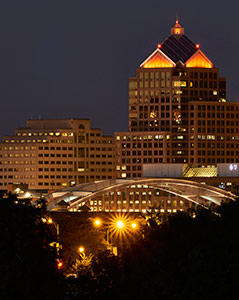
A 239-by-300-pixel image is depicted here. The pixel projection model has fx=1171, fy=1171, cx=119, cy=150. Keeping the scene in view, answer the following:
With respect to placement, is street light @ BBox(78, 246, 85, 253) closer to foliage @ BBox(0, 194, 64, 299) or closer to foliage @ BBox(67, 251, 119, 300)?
foliage @ BBox(67, 251, 119, 300)

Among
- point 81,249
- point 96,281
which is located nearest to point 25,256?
point 96,281

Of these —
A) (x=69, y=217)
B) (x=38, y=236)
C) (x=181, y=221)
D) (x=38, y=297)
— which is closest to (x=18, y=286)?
(x=38, y=297)

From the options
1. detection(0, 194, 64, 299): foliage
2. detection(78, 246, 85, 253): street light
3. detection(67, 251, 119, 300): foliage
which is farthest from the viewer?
detection(78, 246, 85, 253): street light

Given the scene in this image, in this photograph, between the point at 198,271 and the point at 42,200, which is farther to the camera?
the point at 42,200

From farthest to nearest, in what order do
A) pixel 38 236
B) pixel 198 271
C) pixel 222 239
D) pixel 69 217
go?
pixel 69 217, pixel 38 236, pixel 222 239, pixel 198 271

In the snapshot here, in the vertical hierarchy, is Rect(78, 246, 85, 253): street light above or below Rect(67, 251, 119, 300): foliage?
below

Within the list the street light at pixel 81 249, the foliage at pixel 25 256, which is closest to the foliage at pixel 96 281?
the foliage at pixel 25 256

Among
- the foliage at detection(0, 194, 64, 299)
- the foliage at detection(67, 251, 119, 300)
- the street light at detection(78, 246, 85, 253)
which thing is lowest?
the street light at detection(78, 246, 85, 253)

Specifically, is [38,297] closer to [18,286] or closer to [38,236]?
[18,286]

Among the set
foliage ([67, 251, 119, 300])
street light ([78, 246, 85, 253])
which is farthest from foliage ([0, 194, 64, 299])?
street light ([78, 246, 85, 253])

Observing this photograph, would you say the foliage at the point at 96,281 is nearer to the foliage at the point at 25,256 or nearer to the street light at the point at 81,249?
the foliage at the point at 25,256

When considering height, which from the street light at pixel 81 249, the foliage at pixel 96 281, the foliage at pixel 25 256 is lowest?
the street light at pixel 81 249

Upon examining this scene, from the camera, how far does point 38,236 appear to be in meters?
93.4

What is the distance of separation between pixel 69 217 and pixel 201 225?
3037 inches
